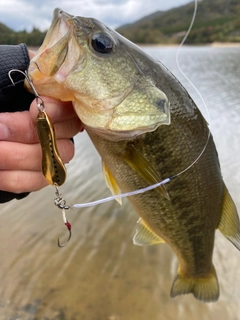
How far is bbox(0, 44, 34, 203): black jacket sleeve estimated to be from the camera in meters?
1.30

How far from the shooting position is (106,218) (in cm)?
346

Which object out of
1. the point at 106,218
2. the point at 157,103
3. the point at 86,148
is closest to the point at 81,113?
the point at 157,103

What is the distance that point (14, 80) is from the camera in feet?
4.26

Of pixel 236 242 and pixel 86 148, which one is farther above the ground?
pixel 236 242

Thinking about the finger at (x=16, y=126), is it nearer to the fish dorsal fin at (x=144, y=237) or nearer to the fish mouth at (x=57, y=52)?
the fish mouth at (x=57, y=52)

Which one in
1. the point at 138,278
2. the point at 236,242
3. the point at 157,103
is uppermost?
the point at 157,103

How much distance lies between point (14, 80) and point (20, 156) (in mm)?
322

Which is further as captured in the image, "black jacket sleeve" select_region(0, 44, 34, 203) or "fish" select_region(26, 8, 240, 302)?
"black jacket sleeve" select_region(0, 44, 34, 203)

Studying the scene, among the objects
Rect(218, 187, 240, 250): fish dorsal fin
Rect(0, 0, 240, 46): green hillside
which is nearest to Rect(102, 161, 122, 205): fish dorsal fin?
Rect(218, 187, 240, 250): fish dorsal fin

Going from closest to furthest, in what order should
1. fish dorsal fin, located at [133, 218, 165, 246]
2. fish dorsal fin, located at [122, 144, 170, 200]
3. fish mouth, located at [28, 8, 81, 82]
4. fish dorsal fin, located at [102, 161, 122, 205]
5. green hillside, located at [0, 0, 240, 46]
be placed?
fish mouth, located at [28, 8, 81, 82] → fish dorsal fin, located at [122, 144, 170, 200] → fish dorsal fin, located at [102, 161, 122, 205] → fish dorsal fin, located at [133, 218, 165, 246] → green hillside, located at [0, 0, 240, 46]

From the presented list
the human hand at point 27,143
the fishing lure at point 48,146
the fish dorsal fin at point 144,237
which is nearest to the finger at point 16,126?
the human hand at point 27,143

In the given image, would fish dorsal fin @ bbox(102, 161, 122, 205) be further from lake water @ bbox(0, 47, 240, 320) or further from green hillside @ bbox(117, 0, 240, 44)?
green hillside @ bbox(117, 0, 240, 44)

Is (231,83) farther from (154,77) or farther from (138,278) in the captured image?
(154,77)

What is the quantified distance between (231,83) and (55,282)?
32.1 ft
